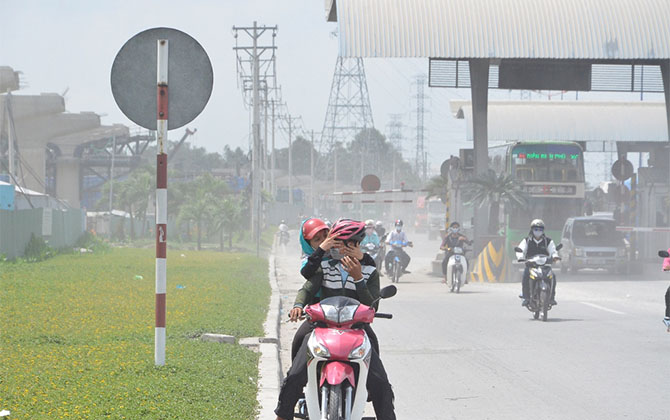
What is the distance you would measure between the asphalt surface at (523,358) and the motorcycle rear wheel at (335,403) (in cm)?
233

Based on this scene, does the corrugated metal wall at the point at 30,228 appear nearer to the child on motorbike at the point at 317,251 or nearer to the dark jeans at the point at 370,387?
the child on motorbike at the point at 317,251

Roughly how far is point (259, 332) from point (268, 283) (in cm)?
1082

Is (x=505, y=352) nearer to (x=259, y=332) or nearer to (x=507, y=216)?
(x=259, y=332)

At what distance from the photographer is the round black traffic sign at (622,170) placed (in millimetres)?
36031

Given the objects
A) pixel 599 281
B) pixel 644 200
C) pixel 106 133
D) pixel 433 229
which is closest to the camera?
pixel 599 281

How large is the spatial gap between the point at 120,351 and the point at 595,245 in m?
23.7

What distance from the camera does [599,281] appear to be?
92.7ft

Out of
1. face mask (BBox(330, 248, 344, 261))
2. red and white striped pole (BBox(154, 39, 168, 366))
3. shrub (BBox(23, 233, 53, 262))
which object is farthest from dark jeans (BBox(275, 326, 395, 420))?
shrub (BBox(23, 233, 53, 262))

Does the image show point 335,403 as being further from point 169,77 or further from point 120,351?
point 120,351

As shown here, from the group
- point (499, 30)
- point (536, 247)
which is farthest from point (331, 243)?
point (499, 30)

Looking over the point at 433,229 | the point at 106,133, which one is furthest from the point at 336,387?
the point at 106,133

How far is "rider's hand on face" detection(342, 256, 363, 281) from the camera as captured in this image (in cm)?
586

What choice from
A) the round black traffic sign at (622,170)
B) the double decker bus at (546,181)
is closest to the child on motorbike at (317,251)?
the double decker bus at (546,181)

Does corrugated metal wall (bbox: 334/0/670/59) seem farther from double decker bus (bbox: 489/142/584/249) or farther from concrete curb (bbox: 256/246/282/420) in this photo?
concrete curb (bbox: 256/246/282/420)
